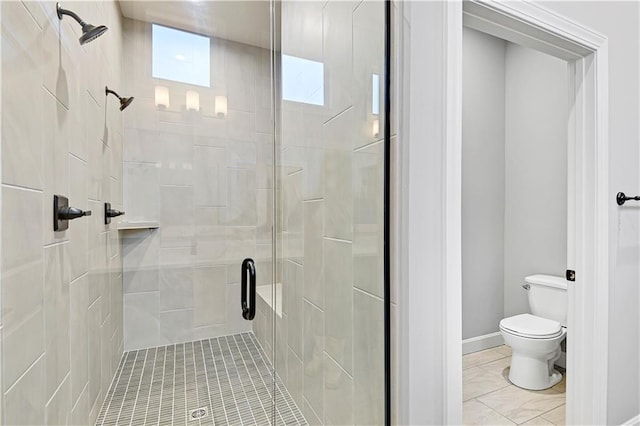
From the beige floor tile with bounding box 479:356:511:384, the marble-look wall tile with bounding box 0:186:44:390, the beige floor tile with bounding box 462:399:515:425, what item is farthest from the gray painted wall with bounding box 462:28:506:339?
the marble-look wall tile with bounding box 0:186:44:390

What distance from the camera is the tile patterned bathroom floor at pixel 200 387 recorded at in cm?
153

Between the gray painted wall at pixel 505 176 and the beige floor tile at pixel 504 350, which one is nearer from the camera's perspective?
the gray painted wall at pixel 505 176

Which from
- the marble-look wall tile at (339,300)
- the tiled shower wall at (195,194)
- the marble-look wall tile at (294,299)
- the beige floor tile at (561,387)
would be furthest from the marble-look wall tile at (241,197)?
the beige floor tile at (561,387)

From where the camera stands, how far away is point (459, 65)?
100 centimetres

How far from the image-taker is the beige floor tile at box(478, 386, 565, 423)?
6.02 ft

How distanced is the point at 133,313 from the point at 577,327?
2.34 meters

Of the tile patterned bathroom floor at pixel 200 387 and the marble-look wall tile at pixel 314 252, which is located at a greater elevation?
the marble-look wall tile at pixel 314 252

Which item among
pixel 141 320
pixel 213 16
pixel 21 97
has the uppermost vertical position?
pixel 213 16

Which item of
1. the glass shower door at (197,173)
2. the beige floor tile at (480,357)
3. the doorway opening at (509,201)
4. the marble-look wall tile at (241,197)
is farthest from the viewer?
the beige floor tile at (480,357)

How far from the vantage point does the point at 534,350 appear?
79.4 inches

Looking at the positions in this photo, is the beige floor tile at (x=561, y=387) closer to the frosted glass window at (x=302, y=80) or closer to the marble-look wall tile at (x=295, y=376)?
the marble-look wall tile at (x=295, y=376)

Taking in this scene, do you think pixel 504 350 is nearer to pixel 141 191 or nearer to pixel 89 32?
pixel 141 191

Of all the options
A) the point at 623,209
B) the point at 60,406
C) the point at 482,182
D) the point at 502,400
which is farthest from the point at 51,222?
the point at 482,182

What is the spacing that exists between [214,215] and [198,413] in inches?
43.0
